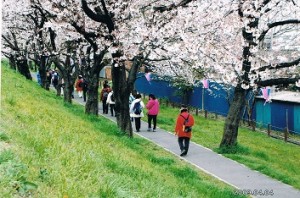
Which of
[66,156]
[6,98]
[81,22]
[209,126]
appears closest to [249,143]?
[209,126]

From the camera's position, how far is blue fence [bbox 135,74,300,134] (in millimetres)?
22891

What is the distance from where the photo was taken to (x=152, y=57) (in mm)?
16469

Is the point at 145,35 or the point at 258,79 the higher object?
the point at 145,35

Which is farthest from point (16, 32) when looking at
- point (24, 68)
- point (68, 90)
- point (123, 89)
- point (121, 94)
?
point (123, 89)

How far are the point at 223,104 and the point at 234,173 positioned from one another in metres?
15.4

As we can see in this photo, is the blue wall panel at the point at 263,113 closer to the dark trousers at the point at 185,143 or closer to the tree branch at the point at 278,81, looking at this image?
the tree branch at the point at 278,81

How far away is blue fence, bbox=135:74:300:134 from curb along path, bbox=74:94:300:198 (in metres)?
6.88

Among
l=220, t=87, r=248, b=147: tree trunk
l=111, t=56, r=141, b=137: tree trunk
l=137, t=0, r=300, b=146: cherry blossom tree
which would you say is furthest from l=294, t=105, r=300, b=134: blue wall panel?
l=111, t=56, r=141, b=137: tree trunk

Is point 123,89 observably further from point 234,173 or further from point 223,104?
point 223,104

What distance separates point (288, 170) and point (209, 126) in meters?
9.70

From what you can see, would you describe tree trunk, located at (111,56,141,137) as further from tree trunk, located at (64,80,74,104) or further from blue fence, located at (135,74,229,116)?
blue fence, located at (135,74,229,116)

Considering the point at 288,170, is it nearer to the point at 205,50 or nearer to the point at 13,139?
the point at 205,50

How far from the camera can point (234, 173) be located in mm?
13461

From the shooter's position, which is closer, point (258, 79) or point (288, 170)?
point (288, 170)
